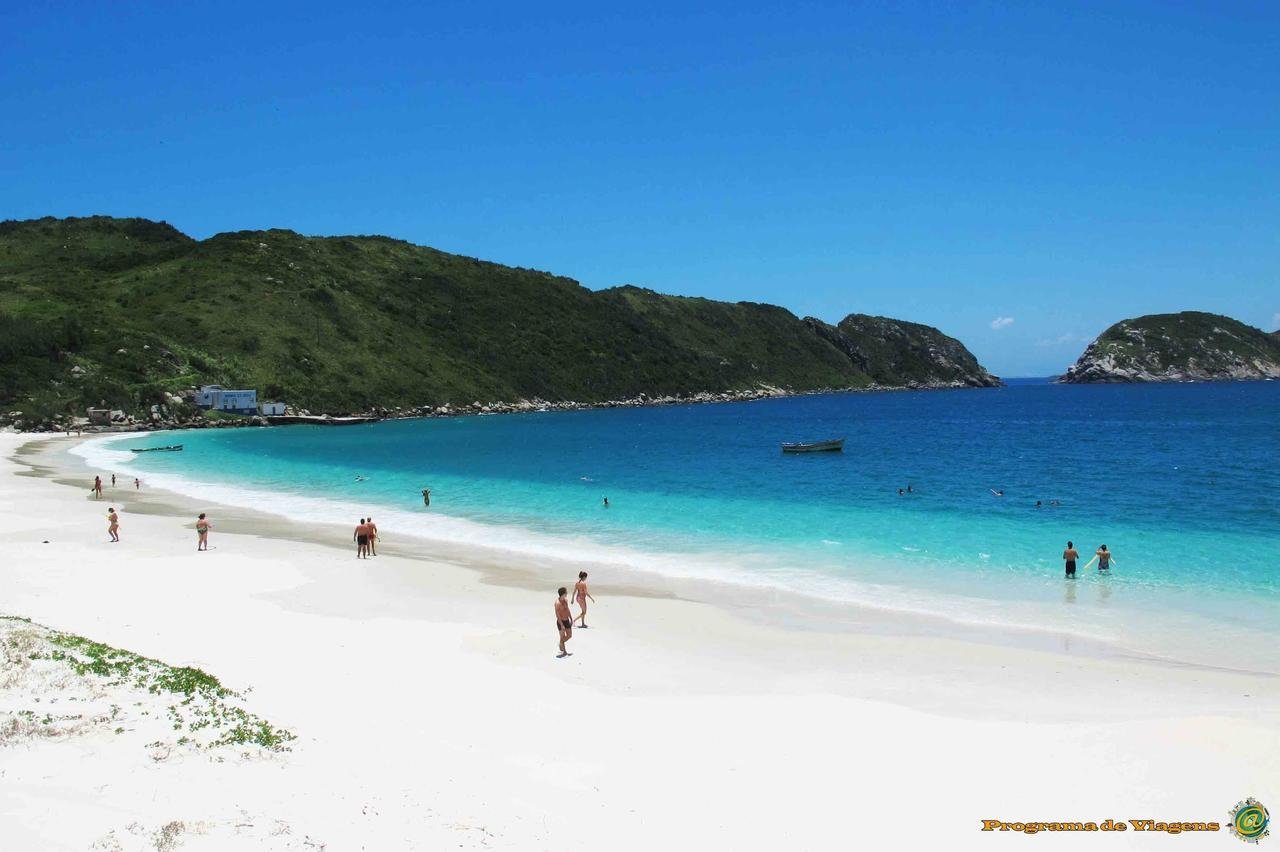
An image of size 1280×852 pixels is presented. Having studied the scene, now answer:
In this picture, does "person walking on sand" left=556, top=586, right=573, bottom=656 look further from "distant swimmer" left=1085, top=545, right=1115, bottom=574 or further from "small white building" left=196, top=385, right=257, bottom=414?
"small white building" left=196, top=385, right=257, bottom=414

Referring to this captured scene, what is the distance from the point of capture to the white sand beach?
8812 mm

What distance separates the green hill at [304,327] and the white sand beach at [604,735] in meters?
90.2

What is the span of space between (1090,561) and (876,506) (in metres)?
13.0

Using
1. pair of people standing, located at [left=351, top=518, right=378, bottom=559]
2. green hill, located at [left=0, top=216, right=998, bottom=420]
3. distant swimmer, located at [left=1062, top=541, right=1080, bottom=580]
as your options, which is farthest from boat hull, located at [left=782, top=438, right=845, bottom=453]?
green hill, located at [left=0, top=216, right=998, bottom=420]

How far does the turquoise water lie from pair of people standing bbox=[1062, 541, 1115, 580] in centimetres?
38

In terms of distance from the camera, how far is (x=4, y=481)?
4366 cm

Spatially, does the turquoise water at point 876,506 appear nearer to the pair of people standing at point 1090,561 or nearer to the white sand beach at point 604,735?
the pair of people standing at point 1090,561

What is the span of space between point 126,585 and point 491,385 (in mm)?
114242

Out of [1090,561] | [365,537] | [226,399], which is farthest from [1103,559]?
[226,399]

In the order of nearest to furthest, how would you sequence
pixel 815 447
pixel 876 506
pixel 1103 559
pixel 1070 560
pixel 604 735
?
pixel 604 735 → pixel 1070 560 → pixel 1103 559 → pixel 876 506 → pixel 815 447

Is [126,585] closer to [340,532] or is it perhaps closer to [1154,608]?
[340,532]

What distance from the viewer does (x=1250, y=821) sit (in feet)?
30.2

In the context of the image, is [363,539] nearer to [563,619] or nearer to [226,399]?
[563,619]

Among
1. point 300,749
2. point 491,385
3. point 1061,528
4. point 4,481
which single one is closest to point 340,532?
point 300,749
